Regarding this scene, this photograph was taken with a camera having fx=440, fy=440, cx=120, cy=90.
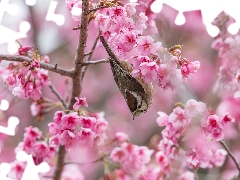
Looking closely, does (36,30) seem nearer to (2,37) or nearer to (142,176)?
(2,37)

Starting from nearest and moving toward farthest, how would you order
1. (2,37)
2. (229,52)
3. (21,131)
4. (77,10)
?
(77,10) < (229,52) < (2,37) < (21,131)

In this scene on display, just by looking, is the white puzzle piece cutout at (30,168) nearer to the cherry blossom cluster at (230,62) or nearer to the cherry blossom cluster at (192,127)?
the cherry blossom cluster at (192,127)

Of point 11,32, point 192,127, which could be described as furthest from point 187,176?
point 11,32

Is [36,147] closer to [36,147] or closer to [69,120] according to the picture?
[36,147]

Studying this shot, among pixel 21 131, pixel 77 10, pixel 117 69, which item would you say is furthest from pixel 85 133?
pixel 21 131

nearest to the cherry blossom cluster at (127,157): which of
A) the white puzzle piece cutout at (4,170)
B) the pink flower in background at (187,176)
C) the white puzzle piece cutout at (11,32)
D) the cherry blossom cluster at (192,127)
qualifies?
the pink flower in background at (187,176)

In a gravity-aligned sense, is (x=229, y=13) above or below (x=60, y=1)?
above

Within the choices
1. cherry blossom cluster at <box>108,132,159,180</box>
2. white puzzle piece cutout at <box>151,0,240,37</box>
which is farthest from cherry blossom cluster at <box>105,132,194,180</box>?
white puzzle piece cutout at <box>151,0,240,37</box>

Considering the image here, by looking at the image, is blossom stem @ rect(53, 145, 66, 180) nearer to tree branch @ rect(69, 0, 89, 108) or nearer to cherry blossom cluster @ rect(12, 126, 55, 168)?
cherry blossom cluster @ rect(12, 126, 55, 168)
